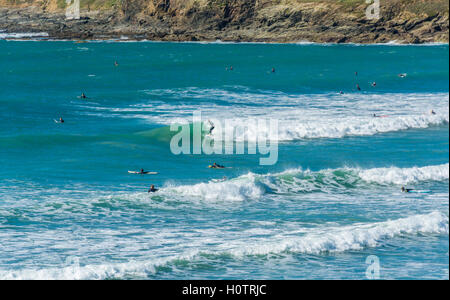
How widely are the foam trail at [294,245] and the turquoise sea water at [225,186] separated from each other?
5 centimetres

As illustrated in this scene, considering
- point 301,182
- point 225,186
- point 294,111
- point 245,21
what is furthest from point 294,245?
point 245,21

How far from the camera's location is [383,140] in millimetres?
38906

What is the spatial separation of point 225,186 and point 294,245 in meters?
7.69

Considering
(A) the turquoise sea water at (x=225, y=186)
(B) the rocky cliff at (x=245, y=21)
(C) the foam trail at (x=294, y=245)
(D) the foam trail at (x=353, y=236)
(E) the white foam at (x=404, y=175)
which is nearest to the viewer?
(C) the foam trail at (x=294, y=245)

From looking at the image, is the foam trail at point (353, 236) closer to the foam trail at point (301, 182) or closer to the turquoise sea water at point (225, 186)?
the turquoise sea water at point (225, 186)

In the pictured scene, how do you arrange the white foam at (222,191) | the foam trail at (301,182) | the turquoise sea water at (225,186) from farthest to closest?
the foam trail at (301,182) < the white foam at (222,191) < the turquoise sea water at (225,186)

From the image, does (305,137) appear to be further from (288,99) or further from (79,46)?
(79,46)

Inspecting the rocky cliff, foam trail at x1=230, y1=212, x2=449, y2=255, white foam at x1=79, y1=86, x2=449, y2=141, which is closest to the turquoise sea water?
foam trail at x1=230, y1=212, x2=449, y2=255

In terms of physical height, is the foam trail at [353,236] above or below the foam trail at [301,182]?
below

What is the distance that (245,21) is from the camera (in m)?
138

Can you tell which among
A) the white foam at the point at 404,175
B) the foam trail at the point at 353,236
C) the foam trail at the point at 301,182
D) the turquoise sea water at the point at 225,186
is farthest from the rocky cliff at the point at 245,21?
the foam trail at the point at 353,236

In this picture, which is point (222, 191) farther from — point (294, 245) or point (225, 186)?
point (294, 245)

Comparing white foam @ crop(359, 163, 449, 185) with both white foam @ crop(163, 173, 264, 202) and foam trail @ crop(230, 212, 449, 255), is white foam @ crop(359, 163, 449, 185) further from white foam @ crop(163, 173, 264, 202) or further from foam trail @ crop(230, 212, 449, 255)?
foam trail @ crop(230, 212, 449, 255)

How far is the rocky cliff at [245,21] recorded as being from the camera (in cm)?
12475
